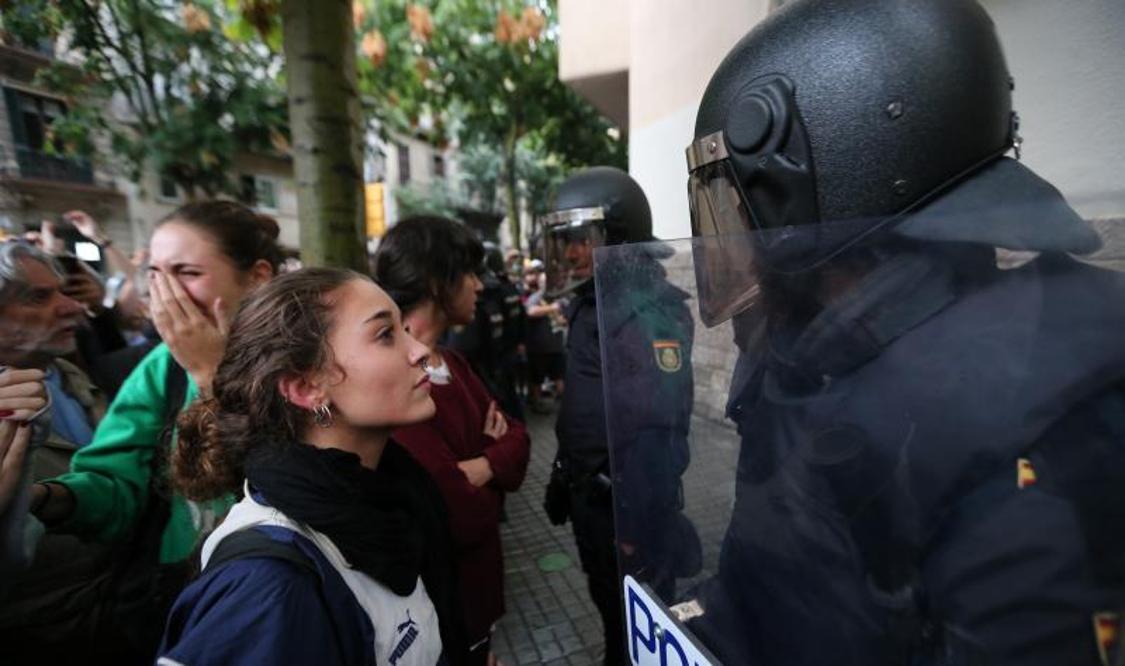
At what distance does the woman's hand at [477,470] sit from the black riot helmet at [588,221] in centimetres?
112

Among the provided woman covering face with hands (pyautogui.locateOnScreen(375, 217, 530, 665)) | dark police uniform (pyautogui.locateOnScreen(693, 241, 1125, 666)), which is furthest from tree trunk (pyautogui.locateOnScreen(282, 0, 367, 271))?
dark police uniform (pyautogui.locateOnScreen(693, 241, 1125, 666))

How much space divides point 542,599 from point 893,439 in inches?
120

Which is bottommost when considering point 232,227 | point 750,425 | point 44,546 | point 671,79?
point 44,546

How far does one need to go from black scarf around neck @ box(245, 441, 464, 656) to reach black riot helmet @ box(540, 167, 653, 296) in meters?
1.66

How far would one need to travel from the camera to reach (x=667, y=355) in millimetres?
877

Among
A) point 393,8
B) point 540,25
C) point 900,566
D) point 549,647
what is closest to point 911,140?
point 900,566

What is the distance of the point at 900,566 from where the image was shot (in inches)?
22.6

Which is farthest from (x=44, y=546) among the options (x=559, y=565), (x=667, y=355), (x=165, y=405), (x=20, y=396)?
(x=559, y=565)

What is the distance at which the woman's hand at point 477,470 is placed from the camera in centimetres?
174

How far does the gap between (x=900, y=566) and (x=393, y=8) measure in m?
8.19

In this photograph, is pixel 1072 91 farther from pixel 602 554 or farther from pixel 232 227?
pixel 232 227

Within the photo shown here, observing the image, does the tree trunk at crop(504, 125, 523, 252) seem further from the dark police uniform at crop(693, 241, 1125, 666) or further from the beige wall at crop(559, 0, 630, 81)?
the dark police uniform at crop(693, 241, 1125, 666)

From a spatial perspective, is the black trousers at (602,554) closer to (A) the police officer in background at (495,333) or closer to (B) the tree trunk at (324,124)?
(B) the tree trunk at (324,124)

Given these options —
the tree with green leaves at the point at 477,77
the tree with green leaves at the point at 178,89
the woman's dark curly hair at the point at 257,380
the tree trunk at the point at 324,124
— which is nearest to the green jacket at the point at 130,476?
the woman's dark curly hair at the point at 257,380
